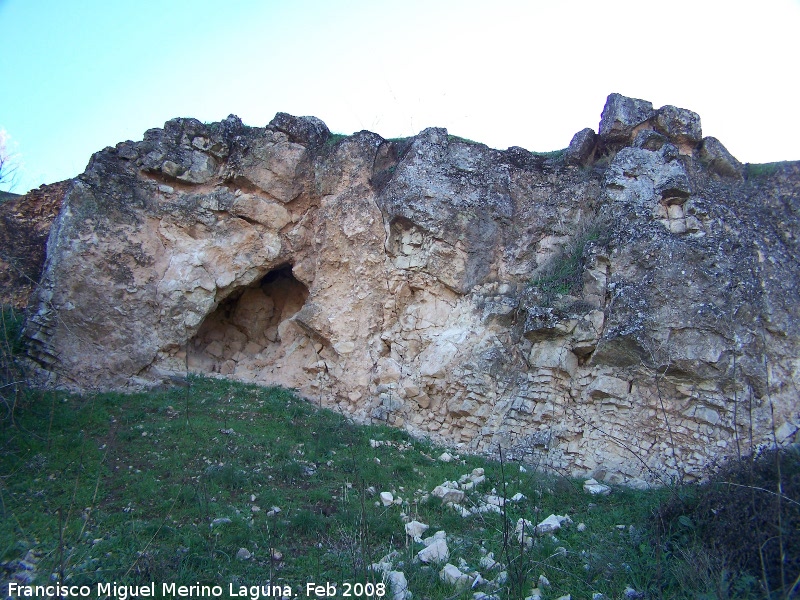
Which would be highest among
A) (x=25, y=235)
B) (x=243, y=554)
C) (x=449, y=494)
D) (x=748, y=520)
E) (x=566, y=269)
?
(x=25, y=235)

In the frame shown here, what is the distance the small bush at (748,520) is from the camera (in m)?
4.09

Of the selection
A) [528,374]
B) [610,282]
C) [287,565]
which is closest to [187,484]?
[287,565]

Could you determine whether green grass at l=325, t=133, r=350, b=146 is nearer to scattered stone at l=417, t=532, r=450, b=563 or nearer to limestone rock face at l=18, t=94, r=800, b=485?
limestone rock face at l=18, t=94, r=800, b=485

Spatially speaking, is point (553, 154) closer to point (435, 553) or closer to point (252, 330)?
point (252, 330)

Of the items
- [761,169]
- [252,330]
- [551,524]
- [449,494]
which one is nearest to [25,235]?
[252,330]

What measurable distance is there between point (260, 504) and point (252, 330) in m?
4.90

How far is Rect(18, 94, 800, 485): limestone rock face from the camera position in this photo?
749 cm

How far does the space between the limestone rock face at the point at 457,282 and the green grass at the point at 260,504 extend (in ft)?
2.73

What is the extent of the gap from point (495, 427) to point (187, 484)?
4039 mm

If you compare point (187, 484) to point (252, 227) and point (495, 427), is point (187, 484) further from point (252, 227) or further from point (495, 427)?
point (252, 227)

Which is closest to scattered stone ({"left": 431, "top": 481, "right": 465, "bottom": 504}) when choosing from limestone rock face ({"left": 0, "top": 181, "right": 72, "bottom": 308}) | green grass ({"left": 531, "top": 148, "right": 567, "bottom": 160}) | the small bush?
the small bush

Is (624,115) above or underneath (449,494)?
above

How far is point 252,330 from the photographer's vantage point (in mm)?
10625

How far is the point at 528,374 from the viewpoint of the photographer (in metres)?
8.27
